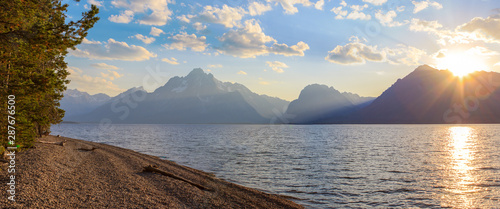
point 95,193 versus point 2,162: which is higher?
point 2,162

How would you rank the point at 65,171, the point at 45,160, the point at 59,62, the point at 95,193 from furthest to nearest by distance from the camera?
1. the point at 59,62
2. the point at 45,160
3. the point at 65,171
4. the point at 95,193

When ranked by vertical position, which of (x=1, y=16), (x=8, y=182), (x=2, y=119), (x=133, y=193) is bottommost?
(x=133, y=193)

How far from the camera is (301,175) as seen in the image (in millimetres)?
34094

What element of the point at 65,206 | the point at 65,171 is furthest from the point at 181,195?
the point at 65,171

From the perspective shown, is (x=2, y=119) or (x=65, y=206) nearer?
(x=65, y=206)

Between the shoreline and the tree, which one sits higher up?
the tree

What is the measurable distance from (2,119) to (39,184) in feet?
14.0

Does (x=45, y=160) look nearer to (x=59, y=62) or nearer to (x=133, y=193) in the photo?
(x=133, y=193)

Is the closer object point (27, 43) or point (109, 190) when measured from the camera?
point (27, 43)

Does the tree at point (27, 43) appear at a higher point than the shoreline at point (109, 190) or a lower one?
higher

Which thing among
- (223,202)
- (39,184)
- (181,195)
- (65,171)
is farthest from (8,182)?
(223,202)

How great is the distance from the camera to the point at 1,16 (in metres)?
14.5

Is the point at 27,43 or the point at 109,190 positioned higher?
the point at 27,43

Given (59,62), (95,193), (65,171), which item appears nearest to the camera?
(95,193)
